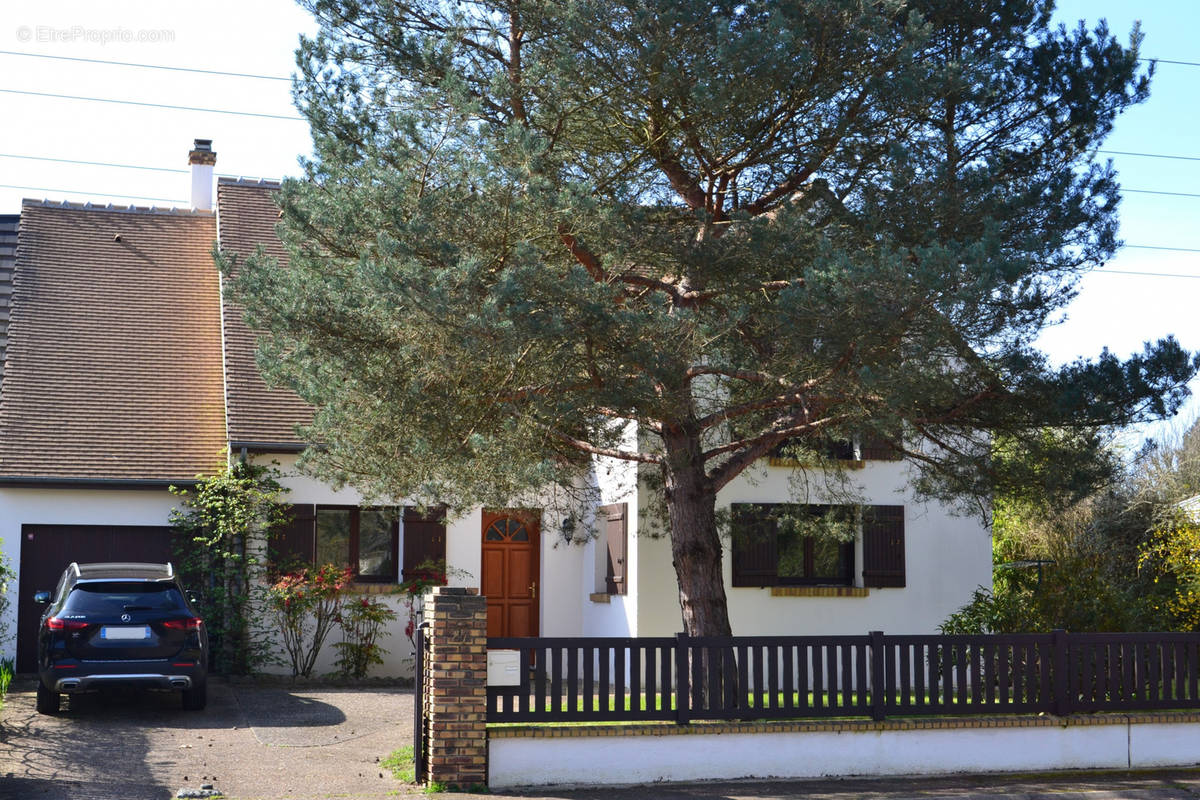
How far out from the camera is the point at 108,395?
19.2 meters

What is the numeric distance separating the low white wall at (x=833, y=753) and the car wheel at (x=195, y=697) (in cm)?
490

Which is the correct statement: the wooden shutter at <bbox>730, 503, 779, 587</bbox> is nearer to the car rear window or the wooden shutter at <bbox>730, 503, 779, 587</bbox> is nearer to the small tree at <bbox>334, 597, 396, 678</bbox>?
the small tree at <bbox>334, 597, 396, 678</bbox>

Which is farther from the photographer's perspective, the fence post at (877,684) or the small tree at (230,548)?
→ the small tree at (230,548)

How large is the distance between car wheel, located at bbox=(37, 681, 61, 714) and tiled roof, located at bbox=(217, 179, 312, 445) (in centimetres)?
427

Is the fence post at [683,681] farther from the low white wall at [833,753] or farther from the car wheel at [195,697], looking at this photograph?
the car wheel at [195,697]

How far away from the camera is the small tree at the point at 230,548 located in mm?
17219

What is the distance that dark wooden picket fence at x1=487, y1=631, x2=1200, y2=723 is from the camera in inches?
413

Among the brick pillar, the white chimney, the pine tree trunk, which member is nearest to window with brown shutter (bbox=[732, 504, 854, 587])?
the pine tree trunk

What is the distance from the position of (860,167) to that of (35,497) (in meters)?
12.3

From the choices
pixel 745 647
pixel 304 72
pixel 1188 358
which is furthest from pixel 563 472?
pixel 1188 358

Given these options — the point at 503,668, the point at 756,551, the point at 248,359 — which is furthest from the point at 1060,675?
the point at 248,359

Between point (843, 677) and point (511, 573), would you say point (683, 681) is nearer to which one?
point (843, 677)

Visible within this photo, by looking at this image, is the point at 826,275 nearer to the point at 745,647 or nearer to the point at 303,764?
the point at 745,647

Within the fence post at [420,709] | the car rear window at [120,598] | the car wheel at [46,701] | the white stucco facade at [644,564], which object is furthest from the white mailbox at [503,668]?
the white stucco facade at [644,564]
